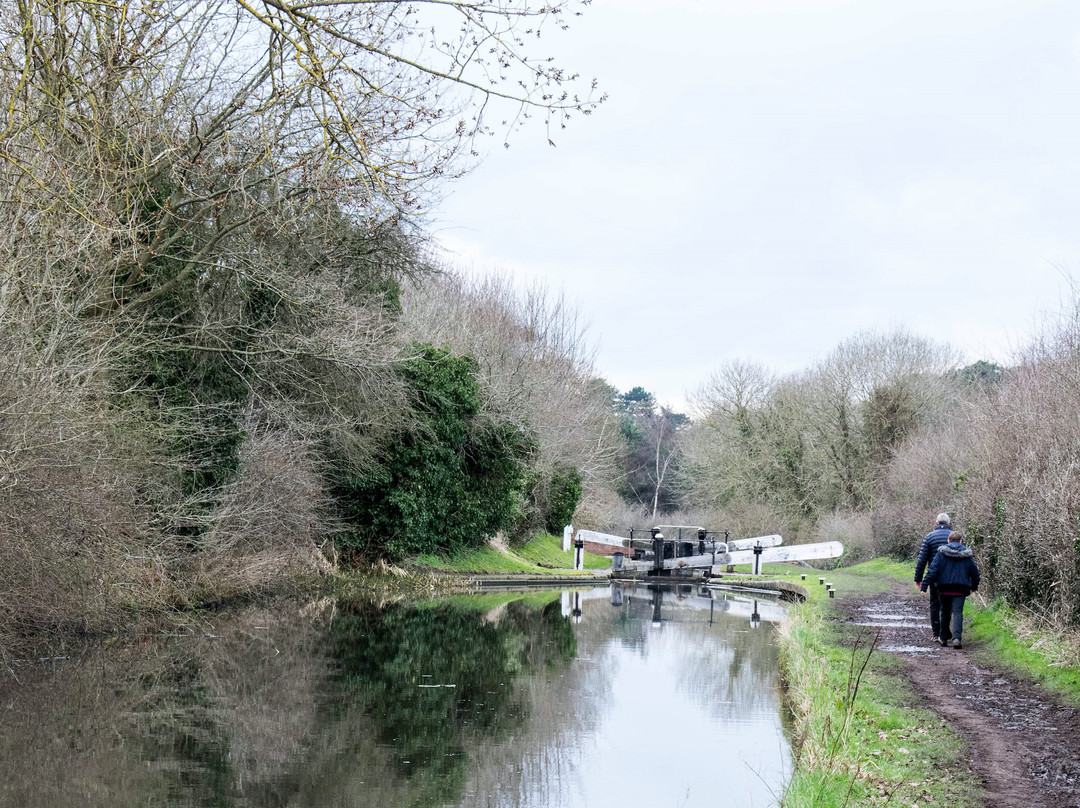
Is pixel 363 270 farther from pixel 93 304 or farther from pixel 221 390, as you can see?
pixel 93 304

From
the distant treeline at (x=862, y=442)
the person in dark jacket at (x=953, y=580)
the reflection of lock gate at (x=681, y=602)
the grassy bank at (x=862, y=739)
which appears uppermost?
the distant treeline at (x=862, y=442)

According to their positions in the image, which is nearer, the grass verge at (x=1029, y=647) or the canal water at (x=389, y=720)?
the canal water at (x=389, y=720)

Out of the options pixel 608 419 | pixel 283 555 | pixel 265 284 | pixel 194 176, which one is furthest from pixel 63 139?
pixel 608 419

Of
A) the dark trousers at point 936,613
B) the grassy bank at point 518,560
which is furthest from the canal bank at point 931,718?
the grassy bank at point 518,560

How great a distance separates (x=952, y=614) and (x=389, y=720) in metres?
7.86

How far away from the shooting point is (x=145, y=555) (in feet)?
48.2

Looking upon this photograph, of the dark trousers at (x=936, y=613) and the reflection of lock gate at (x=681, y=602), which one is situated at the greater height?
the dark trousers at (x=936, y=613)

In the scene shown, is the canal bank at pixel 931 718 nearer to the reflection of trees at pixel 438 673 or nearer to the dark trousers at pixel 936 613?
the dark trousers at pixel 936 613

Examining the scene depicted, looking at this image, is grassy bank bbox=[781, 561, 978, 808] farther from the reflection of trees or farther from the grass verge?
the reflection of trees

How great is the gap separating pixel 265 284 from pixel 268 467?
11.3ft

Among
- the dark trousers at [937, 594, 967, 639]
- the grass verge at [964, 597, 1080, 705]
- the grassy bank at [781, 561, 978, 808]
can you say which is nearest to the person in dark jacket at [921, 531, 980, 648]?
the dark trousers at [937, 594, 967, 639]

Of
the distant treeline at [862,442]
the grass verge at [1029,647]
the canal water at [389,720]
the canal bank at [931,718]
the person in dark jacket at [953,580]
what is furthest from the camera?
the distant treeline at [862,442]

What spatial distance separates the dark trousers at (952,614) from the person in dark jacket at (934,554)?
14cm

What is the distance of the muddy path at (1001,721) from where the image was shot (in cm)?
716
